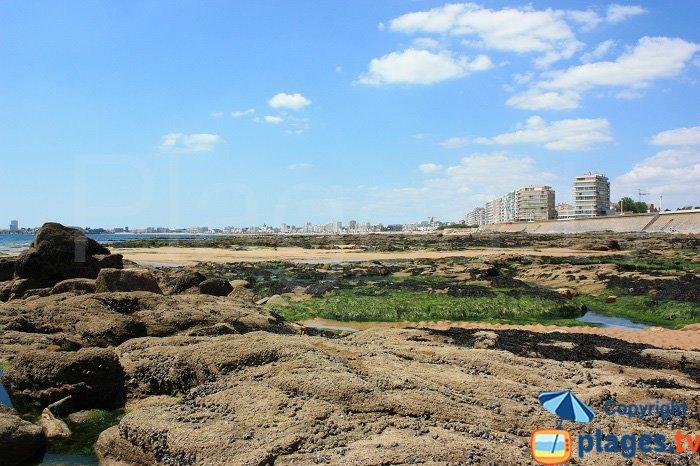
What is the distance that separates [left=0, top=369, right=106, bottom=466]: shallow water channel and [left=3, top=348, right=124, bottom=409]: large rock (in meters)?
0.25

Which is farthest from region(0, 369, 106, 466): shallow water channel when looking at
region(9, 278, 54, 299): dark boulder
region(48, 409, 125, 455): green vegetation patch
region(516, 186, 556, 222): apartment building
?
region(516, 186, 556, 222): apartment building

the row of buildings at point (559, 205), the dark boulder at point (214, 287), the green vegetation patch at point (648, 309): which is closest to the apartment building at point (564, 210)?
the row of buildings at point (559, 205)

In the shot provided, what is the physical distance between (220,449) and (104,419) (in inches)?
127

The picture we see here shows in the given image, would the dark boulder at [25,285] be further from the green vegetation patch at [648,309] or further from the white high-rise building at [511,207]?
the white high-rise building at [511,207]

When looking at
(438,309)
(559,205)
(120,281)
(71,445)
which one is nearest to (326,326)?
(438,309)

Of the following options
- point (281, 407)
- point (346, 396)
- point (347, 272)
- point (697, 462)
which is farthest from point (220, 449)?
point (347, 272)

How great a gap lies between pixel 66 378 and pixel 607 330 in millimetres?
15675

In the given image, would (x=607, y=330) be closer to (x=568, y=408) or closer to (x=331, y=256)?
(x=568, y=408)

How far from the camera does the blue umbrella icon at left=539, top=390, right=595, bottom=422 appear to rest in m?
6.44

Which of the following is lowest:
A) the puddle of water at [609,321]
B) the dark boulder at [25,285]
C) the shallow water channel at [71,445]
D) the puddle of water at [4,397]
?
the puddle of water at [609,321]

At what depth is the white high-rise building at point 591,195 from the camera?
147 m

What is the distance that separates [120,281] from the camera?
555 inches

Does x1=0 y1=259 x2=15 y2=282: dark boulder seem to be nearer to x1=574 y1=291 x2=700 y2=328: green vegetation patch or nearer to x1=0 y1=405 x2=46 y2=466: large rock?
x1=0 y1=405 x2=46 y2=466: large rock

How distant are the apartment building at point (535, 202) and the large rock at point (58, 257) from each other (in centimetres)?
16304
